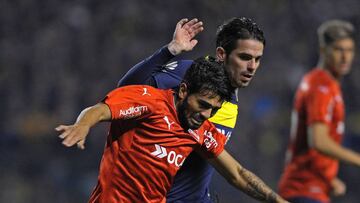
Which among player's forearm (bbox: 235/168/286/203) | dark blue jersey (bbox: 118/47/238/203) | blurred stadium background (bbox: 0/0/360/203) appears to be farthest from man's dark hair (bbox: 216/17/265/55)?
blurred stadium background (bbox: 0/0/360/203)

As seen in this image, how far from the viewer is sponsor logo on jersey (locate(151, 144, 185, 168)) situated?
13.9ft

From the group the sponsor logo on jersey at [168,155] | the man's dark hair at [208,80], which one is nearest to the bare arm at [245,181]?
the sponsor logo on jersey at [168,155]

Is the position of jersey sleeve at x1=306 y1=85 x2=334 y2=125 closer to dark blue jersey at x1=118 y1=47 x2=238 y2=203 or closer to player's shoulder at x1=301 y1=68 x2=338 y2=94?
player's shoulder at x1=301 y1=68 x2=338 y2=94

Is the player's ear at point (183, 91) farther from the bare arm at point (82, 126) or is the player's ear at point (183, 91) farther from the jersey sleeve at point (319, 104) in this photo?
the jersey sleeve at point (319, 104)

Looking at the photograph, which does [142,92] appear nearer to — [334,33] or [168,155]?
[168,155]

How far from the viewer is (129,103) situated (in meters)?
3.99

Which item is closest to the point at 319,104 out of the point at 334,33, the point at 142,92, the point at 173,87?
the point at 334,33

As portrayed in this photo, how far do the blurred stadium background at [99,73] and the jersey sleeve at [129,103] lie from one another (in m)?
5.09

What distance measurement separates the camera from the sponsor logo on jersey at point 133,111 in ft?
13.0

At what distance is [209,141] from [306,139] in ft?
6.93

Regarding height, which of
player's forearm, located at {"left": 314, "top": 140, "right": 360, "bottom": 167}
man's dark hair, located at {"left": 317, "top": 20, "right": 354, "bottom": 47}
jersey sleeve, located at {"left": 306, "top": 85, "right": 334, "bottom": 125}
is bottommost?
player's forearm, located at {"left": 314, "top": 140, "right": 360, "bottom": 167}

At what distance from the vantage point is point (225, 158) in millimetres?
4707

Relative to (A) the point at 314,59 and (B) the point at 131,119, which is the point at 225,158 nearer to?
(B) the point at 131,119

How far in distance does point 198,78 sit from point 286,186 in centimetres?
247
